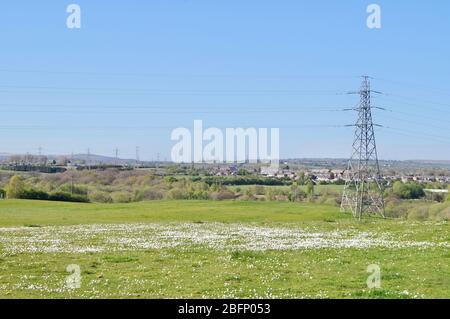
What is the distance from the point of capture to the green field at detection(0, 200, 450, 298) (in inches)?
645

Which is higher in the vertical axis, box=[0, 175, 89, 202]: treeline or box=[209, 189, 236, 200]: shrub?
box=[0, 175, 89, 202]: treeline

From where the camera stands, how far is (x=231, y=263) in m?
22.7

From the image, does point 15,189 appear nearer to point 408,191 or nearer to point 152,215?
point 152,215

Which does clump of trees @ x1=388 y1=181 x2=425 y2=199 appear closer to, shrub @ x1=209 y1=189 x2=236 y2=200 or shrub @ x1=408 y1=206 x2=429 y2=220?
shrub @ x1=408 y1=206 x2=429 y2=220

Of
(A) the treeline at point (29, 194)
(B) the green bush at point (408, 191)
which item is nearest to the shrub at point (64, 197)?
(A) the treeline at point (29, 194)

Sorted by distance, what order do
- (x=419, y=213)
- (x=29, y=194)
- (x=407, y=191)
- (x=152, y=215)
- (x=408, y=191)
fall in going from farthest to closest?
(x=407, y=191) → (x=408, y=191) → (x=29, y=194) → (x=419, y=213) → (x=152, y=215)

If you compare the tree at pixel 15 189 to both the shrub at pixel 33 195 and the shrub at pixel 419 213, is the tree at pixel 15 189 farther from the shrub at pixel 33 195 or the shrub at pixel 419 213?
the shrub at pixel 419 213

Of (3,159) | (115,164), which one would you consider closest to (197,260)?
(115,164)

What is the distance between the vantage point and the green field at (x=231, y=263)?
1638cm

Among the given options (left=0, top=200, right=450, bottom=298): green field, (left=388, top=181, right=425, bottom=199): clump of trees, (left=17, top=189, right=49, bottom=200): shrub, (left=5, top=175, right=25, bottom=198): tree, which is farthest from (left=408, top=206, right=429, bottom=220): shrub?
(left=5, top=175, right=25, bottom=198): tree

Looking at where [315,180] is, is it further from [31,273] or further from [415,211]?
[31,273]

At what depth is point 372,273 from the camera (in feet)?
61.7

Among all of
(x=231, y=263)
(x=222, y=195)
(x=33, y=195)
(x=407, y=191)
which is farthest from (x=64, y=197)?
(x=231, y=263)

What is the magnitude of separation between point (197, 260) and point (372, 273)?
8.07m
